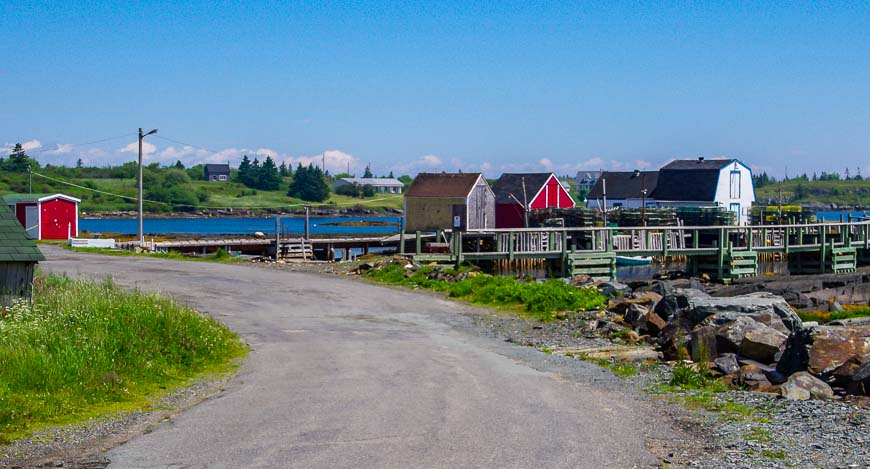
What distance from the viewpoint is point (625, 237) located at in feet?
141

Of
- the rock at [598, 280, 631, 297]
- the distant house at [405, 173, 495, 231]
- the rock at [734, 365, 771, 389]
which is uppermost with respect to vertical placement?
the distant house at [405, 173, 495, 231]

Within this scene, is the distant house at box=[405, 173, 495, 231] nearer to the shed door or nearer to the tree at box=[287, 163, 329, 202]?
the shed door

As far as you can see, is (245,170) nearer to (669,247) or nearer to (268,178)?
(268,178)

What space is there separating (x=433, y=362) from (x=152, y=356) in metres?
4.50

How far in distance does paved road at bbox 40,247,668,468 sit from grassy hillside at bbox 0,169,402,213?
115 m

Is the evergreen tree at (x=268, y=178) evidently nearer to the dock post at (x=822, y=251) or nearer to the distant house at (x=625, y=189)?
the distant house at (x=625, y=189)

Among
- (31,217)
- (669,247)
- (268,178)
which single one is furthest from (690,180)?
(268,178)

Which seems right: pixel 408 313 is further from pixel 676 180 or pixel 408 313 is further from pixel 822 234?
pixel 676 180

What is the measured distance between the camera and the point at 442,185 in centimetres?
6781

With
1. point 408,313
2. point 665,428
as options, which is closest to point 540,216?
point 408,313

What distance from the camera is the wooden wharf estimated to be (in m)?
38.4

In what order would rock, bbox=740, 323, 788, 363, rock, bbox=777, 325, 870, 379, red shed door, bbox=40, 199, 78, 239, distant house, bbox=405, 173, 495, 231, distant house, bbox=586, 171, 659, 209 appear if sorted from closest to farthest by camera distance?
1. rock, bbox=777, 325, 870, 379
2. rock, bbox=740, 323, 788, 363
3. red shed door, bbox=40, 199, 78, 239
4. distant house, bbox=405, 173, 495, 231
5. distant house, bbox=586, 171, 659, 209

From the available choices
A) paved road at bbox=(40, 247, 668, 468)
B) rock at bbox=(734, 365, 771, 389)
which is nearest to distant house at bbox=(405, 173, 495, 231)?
paved road at bbox=(40, 247, 668, 468)

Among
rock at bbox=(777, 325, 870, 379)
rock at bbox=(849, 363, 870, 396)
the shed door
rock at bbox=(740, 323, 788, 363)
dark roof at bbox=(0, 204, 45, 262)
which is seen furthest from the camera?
the shed door
